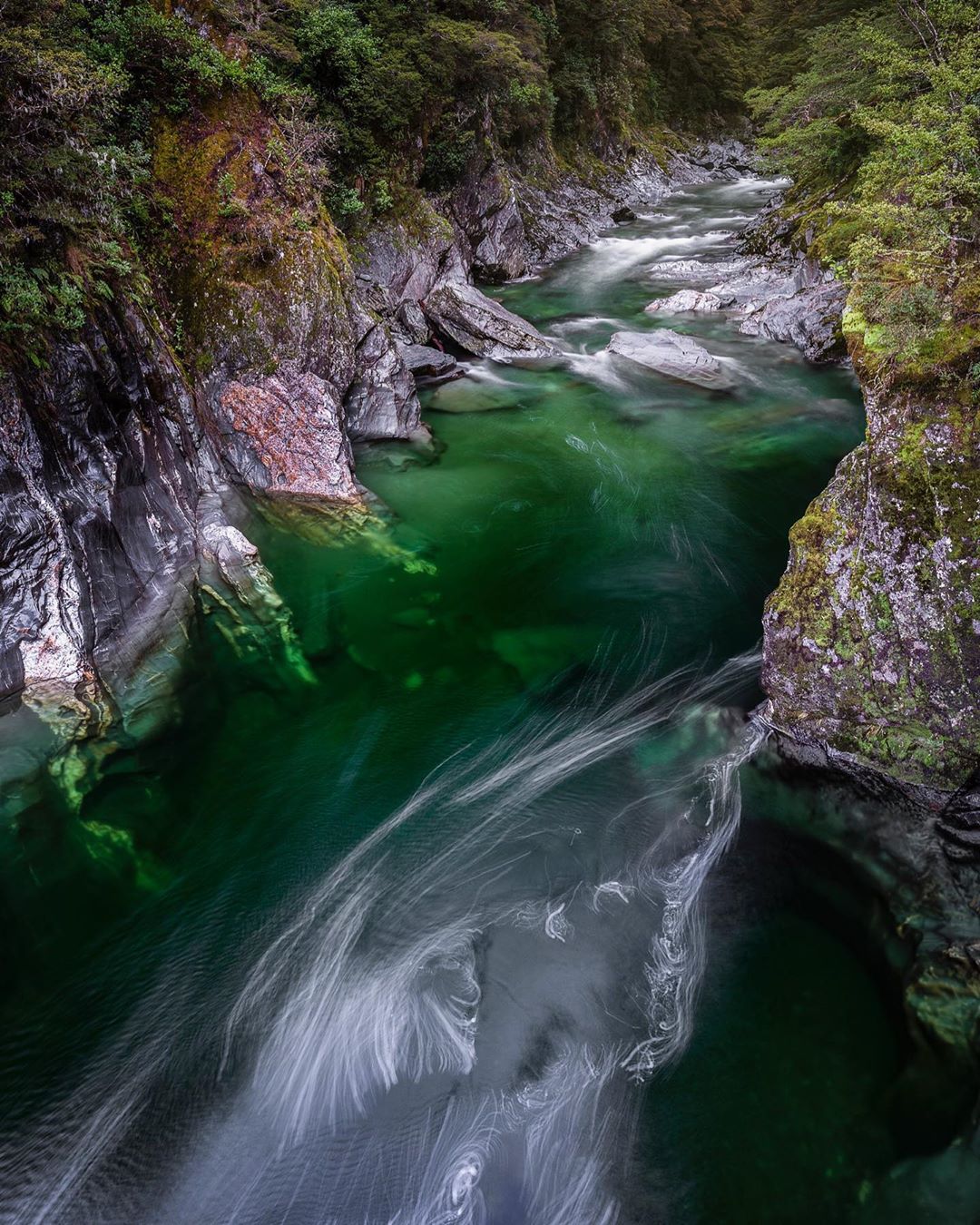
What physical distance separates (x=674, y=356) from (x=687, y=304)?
4.31m

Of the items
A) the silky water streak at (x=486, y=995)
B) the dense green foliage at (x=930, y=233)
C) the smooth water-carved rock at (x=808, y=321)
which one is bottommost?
the silky water streak at (x=486, y=995)

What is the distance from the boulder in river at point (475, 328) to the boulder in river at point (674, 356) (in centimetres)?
184

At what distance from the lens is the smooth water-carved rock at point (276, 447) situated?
9.95 metres

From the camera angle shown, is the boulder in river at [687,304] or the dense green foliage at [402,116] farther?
the boulder in river at [687,304]

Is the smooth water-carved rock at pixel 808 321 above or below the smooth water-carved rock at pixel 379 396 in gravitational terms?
below

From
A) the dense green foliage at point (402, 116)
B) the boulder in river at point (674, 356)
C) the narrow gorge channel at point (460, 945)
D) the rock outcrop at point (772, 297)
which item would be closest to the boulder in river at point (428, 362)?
the dense green foliage at point (402, 116)

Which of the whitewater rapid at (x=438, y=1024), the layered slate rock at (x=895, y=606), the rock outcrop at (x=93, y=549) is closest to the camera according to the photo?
the whitewater rapid at (x=438, y=1024)

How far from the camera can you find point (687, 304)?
17.8 metres

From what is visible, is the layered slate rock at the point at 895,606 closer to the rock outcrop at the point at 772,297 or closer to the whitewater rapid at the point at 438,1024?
the whitewater rapid at the point at 438,1024

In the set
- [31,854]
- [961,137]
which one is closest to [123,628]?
[31,854]

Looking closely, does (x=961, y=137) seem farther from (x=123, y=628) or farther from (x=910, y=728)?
(x=123, y=628)

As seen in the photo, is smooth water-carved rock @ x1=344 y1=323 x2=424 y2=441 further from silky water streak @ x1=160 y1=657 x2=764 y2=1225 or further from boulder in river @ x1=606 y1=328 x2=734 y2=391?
silky water streak @ x1=160 y1=657 x2=764 y2=1225

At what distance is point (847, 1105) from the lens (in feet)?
13.6

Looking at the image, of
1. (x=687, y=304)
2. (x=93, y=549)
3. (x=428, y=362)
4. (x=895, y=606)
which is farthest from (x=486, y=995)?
(x=687, y=304)
